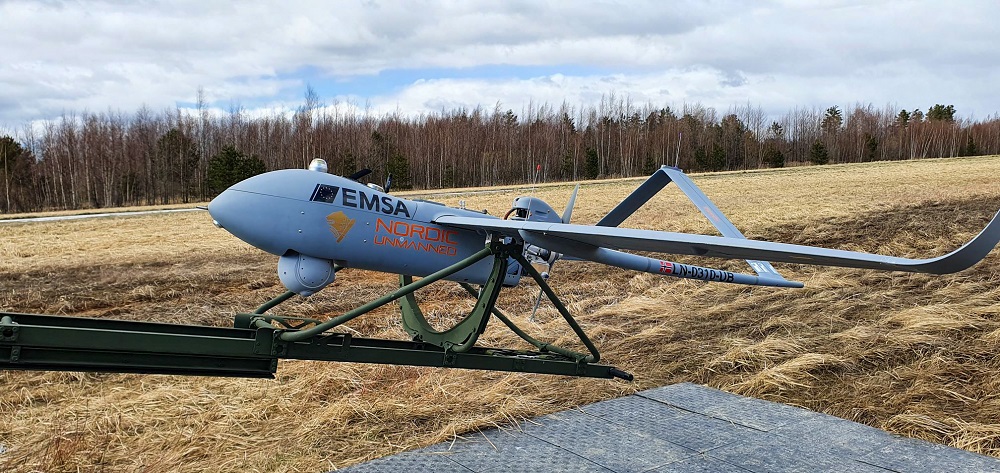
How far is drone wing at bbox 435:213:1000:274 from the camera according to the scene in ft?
10.4

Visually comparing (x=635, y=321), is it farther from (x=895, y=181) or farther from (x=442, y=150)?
(x=442, y=150)

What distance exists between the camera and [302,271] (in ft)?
15.8

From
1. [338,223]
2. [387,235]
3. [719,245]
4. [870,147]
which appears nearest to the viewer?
[719,245]

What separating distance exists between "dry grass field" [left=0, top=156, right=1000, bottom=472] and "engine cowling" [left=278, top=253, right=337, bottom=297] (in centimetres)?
139

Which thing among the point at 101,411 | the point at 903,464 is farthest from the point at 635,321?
the point at 101,411

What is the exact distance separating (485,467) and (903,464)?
2986 mm

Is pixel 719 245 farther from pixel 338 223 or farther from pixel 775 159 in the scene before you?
pixel 775 159


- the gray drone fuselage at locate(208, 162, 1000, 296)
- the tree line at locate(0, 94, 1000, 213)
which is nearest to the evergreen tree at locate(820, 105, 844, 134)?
the tree line at locate(0, 94, 1000, 213)

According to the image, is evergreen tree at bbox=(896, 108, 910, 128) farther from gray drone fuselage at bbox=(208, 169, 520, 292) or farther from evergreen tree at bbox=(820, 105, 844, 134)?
gray drone fuselage at bbox=(208, 169, 520, 292)

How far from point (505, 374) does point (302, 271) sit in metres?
3.05

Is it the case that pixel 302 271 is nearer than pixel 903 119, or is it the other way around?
pixel 302 271

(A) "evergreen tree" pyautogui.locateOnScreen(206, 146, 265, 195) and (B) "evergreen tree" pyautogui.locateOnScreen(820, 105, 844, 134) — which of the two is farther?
(B) "evergreen tree" pyautogui.locateOnScreen(820, 105, 844, 134)

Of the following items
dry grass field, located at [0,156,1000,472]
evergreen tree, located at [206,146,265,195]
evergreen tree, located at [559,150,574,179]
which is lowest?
dry grass field, located at [0,156,1000,472]

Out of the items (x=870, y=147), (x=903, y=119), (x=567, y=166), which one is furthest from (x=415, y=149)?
(x=903, y=119)
